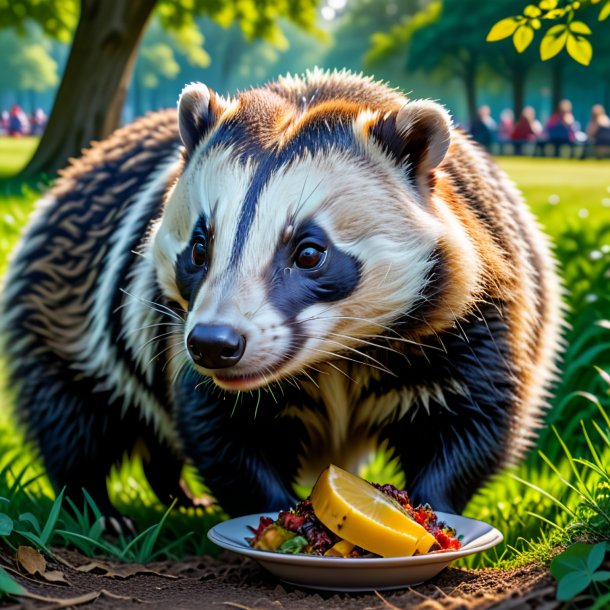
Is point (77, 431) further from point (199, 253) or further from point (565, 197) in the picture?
point (565, 197)

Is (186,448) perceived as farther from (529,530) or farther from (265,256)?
(529,530)

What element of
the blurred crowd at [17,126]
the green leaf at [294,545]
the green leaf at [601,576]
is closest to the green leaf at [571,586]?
the green leaf at [601,576]

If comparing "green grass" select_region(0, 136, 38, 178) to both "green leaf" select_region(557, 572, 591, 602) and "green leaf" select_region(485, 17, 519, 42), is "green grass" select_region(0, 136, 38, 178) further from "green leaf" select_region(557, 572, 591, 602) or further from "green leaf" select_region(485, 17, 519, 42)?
"green leaf" select_region(557, 572, 591, 602)

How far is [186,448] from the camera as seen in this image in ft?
12.0

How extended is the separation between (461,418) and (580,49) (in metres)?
1.28

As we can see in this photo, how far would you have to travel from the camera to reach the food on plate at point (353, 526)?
114 inches

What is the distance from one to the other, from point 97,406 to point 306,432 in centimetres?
110

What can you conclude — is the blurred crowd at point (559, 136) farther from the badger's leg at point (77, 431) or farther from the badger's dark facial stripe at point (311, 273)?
the badger's dark facial stripe at point (311, 273)

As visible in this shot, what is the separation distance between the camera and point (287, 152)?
305 centimetres

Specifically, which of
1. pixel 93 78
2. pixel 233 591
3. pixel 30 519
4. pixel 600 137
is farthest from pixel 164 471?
pixel 600 137

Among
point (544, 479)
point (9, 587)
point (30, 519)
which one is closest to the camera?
point (9, 587)

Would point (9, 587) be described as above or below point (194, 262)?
below

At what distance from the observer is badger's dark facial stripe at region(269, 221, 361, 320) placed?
9.44 feet

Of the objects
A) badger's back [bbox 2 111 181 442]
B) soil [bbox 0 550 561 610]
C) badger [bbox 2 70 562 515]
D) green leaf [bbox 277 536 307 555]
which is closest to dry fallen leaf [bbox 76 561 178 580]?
soil [bbox 0 550 561 610]
